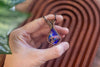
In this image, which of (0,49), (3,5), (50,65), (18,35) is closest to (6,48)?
(0,49)

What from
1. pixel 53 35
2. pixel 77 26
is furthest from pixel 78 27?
pixel 53 35

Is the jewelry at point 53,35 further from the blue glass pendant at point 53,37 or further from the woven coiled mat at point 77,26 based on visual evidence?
the woven coiled mat at point 77,26

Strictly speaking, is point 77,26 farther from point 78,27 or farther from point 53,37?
point 53,37

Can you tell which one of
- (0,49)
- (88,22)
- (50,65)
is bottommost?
(50,65)

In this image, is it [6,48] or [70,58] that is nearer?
[6,48]

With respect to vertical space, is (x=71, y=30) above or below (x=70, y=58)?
above

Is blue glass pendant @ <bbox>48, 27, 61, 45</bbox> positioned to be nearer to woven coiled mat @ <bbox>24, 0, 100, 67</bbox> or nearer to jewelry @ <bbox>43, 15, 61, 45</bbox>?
jewelry @ <bbox>43, 15, 61, 45</bbox>

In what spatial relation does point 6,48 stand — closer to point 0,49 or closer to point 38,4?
point 0,49

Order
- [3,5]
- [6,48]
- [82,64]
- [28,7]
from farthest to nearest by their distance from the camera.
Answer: [28,7] < [82,64] < [6,48] < [3,5]

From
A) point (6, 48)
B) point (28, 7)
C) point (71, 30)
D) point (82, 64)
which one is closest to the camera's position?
point (6, 48)
